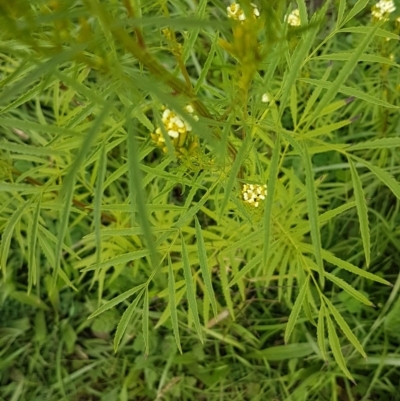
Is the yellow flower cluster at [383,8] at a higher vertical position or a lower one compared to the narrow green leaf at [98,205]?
higher

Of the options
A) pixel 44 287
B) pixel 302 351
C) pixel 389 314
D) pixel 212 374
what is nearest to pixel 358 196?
pixel 389 314

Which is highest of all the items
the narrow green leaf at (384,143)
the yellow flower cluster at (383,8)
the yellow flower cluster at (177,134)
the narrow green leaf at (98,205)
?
the yellow flower cluster at (383,8)

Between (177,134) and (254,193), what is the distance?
0.28 metres

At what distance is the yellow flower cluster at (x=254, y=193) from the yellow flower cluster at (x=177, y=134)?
0.23m

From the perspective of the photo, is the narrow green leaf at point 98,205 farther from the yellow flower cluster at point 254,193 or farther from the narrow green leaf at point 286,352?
the narrow green leaf at point 286,352

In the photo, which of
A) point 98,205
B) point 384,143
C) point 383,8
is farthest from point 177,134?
point 383,8

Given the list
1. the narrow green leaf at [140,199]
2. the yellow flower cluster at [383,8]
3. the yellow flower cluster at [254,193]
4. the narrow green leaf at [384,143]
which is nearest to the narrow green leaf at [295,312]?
the yellow flower cluster at [254,193]

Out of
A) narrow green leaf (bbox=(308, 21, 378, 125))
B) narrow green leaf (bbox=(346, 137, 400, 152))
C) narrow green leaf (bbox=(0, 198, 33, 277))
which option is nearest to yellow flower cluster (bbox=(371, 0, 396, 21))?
narrow green leaf (bbox=(346, 137, 400, 152))

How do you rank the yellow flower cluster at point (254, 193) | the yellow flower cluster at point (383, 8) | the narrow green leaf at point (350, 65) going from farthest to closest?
the yellow flower cluster at point (383, 8)
the yellow flower cluster at point (254, 193)
the narrow green leaf at point (350, 65)

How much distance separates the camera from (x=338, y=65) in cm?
183

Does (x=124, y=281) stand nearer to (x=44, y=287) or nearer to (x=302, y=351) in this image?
(x=44, y=287)

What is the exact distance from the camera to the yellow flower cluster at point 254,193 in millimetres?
981

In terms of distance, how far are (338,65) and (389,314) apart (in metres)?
0.83

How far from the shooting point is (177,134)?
0.74 m
